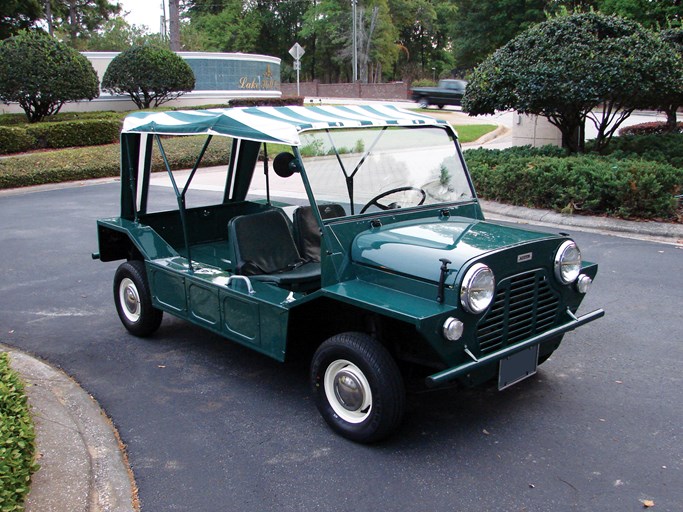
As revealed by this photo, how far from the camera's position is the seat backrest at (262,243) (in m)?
4.73

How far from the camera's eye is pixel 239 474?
345 centimetres

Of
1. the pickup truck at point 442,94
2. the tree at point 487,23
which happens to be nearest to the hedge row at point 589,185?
the pickup truck at point 442,94

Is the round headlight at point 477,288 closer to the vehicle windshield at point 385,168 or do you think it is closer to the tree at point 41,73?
the vehicle windshield at point 385,168

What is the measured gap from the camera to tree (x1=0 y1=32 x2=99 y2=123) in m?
18.5

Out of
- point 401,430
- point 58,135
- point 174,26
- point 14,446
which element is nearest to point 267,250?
point 401,430

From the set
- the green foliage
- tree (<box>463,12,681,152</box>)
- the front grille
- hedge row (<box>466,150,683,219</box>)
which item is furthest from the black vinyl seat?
tree (<box>463,12,681,152</box>)

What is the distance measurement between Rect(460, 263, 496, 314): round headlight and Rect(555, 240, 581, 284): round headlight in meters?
0.61

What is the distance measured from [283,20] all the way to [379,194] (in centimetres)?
6640

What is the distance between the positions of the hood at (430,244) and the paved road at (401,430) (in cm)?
100

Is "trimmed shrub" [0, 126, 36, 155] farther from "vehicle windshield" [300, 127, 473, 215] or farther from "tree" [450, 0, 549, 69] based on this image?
"tree" [450, 0, 549, 69]

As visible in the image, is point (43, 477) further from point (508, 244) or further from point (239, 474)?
point (508, 244)

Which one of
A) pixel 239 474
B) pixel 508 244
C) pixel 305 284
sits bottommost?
pixel 239 474

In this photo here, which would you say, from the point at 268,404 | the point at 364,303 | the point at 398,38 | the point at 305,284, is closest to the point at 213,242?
the point at 305,284

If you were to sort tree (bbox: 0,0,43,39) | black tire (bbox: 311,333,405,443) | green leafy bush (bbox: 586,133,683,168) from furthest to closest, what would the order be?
tree (bbox: 0,0,43,39) < green leafy bush (bbox: 586,133,683,168) < black tire (bbox: 311,333,405,443)
